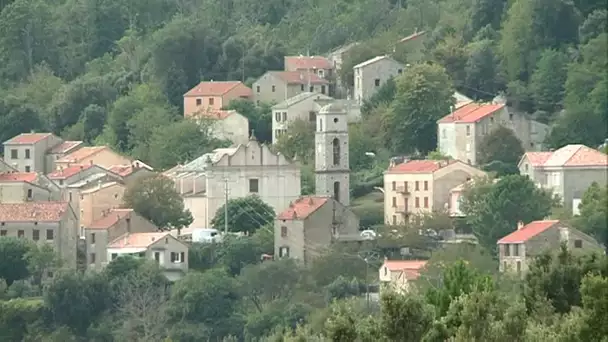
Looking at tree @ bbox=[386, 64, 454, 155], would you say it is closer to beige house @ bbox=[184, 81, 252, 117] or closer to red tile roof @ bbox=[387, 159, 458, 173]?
red tile roof @ bbox=[387, 159, 458, 173]

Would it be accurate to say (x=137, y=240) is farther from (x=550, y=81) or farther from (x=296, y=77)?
(x=296, y=77)

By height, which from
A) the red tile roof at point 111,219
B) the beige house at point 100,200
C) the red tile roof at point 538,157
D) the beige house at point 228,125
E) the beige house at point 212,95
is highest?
the beige house at point 212,95

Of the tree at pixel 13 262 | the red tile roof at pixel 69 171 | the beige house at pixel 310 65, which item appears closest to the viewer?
the tree at pixel 13 262

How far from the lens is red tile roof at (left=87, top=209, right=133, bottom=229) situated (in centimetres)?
7069

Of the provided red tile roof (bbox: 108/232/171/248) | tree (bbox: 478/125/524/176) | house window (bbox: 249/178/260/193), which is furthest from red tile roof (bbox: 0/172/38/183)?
tree (bbox: 478/125/524/176)

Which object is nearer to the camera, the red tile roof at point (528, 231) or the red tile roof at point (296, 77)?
the red tile roof at point (528, 231)

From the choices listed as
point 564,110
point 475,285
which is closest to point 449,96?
point 564,110

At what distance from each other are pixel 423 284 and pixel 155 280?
11.9m

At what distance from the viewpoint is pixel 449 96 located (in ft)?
252

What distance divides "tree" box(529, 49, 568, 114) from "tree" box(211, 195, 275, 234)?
28.4 feet

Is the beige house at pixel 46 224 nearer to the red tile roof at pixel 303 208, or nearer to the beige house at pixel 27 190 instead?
the beige house at pixel 27 190

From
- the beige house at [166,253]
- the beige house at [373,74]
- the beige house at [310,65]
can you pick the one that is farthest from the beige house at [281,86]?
the beige house at [166,253]

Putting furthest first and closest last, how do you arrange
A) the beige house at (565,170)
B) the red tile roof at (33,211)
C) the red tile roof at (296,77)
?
the red tile roof at (296,77) → the red tile roof at (33,211) → the beige house at (565,170)

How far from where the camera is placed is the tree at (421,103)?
252 feet
